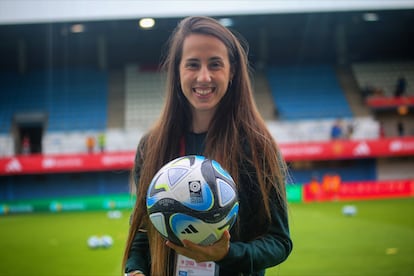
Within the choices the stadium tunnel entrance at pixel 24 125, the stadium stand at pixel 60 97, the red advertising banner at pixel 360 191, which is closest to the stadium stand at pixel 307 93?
the red advertising banner at pixel 360 191

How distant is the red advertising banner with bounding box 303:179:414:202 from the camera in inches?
727

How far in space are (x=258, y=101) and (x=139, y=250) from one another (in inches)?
896

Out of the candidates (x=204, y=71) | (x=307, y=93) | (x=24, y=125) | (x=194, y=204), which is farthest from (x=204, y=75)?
(x=307, y=93)

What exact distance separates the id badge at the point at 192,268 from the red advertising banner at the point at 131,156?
1673 cm

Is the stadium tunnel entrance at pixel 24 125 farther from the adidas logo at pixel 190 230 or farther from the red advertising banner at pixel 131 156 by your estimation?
the adidas logo at pixel 190 230

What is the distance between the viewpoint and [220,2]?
9766 millimetres

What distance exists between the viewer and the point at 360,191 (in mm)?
18609

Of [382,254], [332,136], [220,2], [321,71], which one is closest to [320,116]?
[332,136]

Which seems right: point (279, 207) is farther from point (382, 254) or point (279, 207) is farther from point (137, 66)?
point (137, 66)

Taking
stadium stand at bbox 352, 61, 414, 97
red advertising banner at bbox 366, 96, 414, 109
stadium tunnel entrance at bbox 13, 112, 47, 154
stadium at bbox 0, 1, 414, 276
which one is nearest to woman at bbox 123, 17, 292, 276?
stadium at bbox 0, 1, 414, 276

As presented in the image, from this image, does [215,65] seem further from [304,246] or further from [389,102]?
[389,102]

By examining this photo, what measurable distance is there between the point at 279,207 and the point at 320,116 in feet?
69.1

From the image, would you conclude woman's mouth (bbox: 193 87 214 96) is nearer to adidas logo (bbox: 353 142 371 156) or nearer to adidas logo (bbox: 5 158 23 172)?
adidas logo (bbox: 5 158 23 172)

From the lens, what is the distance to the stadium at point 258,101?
13102mm
